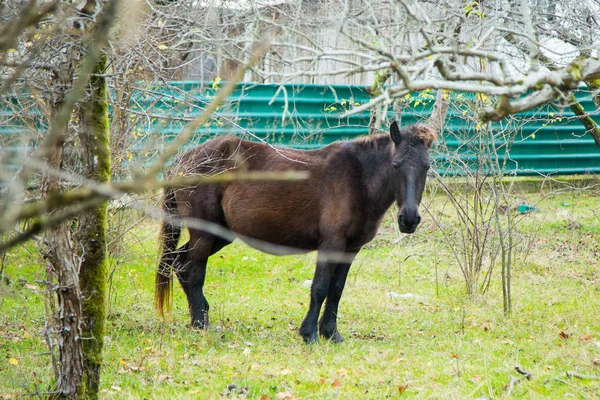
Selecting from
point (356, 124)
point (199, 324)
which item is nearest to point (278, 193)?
point (199, 324)

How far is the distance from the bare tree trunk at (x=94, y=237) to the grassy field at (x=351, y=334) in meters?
0.36

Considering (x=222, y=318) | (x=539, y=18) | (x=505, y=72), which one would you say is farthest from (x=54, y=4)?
(x=539, y=18)

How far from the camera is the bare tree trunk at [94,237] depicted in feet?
15.1

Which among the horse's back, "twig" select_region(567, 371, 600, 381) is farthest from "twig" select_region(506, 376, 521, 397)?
the horse's back

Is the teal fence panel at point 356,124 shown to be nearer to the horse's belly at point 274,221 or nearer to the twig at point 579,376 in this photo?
the horse's belly at point 274,221

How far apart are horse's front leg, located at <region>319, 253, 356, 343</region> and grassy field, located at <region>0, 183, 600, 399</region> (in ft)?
1.13

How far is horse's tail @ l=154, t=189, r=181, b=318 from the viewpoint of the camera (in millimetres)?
7539

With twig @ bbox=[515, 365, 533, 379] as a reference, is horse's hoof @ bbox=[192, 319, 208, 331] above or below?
below

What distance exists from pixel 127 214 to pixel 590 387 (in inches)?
191

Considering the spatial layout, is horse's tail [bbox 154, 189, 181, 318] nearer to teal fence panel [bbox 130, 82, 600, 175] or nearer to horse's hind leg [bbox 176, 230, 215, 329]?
horse's hind leg [bbox 176, 230, 215, 329]

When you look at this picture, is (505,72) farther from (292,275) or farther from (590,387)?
(292,275)

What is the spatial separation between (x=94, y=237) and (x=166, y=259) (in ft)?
9.46

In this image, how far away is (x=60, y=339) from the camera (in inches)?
176

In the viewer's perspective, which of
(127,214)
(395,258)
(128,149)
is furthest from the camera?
(395,258)
